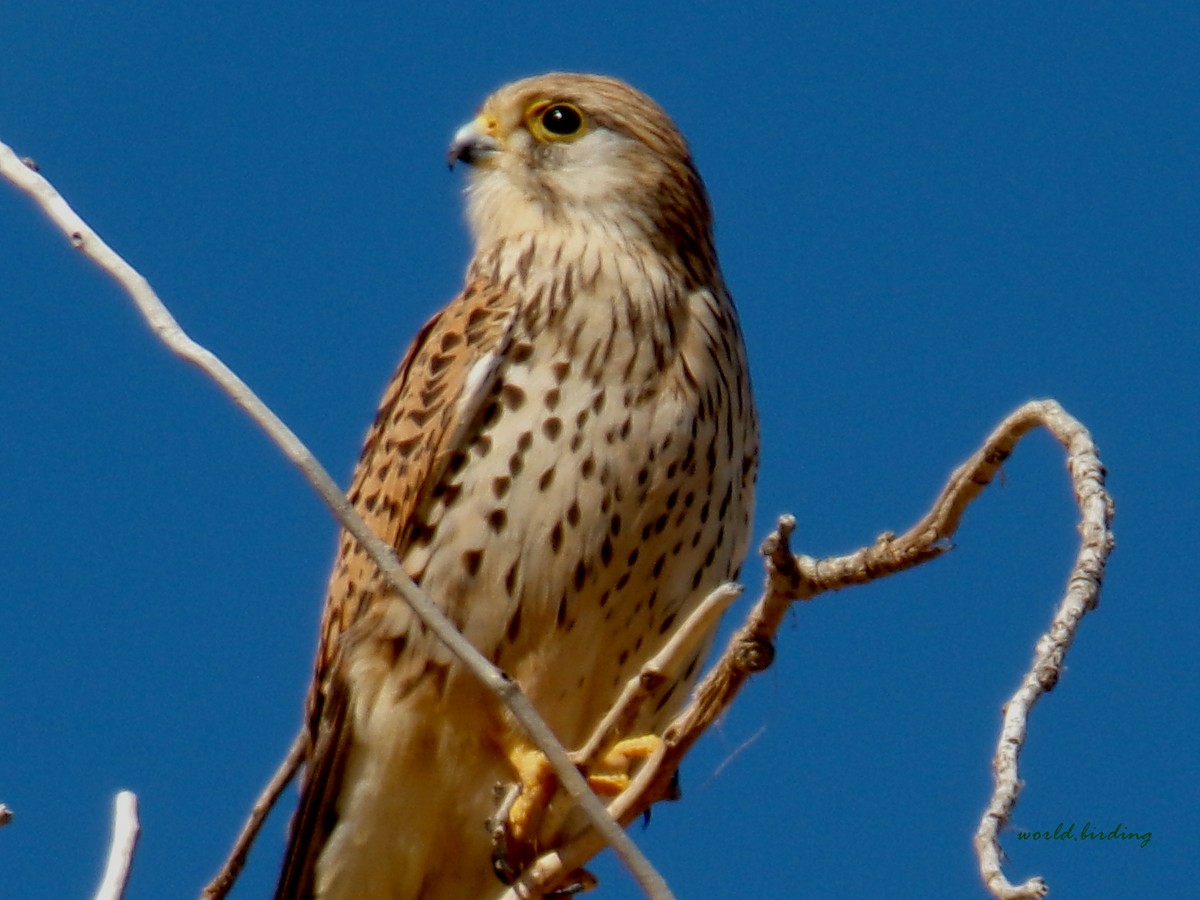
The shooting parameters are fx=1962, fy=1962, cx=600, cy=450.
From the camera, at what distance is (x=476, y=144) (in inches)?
176

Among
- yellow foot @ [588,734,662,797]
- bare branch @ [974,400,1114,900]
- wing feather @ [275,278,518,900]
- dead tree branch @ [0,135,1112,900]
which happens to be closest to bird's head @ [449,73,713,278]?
wing feather @ [275,278,518,900]

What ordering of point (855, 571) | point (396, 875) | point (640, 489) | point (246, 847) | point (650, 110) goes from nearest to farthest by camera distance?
1. point (855, 571)
2. point (246, 847)
3. point (640, 489)
4. point (396, 875)
5. point (650, 110)

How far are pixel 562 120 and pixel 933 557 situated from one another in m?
2.27

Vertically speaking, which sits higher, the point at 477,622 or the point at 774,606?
the point at 477,622

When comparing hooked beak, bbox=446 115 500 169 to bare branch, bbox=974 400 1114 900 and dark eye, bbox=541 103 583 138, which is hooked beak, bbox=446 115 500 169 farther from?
bare branch, bbox=974 400 1114 900

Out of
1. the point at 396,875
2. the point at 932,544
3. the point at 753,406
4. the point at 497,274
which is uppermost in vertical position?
the point at 497,274

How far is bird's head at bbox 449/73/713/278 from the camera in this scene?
14.2 ft

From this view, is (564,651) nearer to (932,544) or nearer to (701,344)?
(701,344)

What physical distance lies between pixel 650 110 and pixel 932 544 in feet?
7.59

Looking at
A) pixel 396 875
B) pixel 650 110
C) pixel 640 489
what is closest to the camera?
pixel 640 489

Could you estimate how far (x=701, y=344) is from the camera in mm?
4039

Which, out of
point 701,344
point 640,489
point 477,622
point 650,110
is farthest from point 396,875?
point 650,110

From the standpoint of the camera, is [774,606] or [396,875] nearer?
[774,606]

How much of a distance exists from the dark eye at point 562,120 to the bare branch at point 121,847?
2400mm
